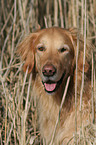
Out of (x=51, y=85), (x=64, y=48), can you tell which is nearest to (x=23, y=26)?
(x=64, y=48)

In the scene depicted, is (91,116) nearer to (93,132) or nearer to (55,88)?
(93,132)

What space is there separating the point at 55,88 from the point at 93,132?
60 cm

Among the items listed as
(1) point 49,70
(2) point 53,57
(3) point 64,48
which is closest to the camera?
(1) point 49,70

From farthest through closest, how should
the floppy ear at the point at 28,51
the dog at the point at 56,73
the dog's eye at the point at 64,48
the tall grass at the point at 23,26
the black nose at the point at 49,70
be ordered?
the tall grass at the point at 23,26, the floppy ear at the point at 28,51, the dog's eye at the point at 64,48, the dog at the point at 56,73, the black nose at the point at 49,70

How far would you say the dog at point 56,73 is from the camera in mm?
2668

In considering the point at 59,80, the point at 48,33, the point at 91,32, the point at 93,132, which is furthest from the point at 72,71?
the point at 91,32

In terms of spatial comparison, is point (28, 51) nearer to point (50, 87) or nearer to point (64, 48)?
point (64, 48)

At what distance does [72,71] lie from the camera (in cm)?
283

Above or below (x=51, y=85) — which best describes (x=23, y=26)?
above

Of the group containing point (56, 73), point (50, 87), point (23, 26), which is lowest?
point (50, 87)

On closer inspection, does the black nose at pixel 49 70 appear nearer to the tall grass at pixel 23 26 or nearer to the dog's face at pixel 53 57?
the dog's face at pixel 53 57

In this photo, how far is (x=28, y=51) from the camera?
3.09 meters

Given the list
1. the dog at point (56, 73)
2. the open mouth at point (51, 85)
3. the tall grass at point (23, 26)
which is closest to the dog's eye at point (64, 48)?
the dog at point (56, 73)

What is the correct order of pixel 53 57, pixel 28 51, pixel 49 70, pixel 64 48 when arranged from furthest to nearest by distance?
pixel 28 51 < pixel 64 48 < pixel 53 57 < pixel 49 70
